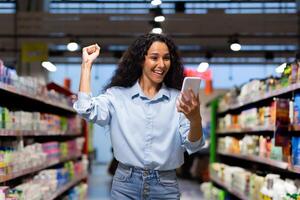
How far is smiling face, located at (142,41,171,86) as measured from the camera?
2680mm

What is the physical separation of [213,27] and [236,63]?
8.39 m

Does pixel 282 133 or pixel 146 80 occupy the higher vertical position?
pixel 146 80

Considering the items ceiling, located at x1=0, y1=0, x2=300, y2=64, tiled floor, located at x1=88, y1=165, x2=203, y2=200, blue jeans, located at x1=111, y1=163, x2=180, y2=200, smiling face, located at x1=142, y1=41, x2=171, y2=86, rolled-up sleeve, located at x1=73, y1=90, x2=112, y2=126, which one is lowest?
tiled floor, located at x1=88, y1=165, x2=203, y2=200

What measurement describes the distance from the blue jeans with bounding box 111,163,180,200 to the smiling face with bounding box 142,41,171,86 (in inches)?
17.8

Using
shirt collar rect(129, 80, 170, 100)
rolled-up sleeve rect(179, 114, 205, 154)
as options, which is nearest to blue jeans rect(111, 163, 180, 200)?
rolled-up sleeve rect(179, 114, 205, 154)

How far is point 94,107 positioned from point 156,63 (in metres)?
0.37

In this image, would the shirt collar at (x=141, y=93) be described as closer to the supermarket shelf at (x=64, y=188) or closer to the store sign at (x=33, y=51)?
the supermarket shelf at (x=64, y=188)

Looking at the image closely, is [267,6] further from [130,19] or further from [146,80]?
[146,80]

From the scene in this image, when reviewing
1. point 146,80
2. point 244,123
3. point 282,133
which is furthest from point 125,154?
point 244,123

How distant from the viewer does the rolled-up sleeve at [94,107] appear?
2576 mm

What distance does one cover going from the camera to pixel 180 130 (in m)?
2.68

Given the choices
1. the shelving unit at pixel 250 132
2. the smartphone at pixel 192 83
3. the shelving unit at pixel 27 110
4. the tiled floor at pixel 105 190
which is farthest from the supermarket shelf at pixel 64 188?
the smartphone at pixel 192 83

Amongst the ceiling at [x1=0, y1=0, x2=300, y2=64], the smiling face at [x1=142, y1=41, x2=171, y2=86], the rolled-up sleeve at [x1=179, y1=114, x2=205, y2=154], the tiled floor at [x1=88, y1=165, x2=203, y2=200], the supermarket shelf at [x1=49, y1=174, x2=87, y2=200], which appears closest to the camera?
the rolled-up sleeve at [x1=179, y1=114, x2=205, y2=154]

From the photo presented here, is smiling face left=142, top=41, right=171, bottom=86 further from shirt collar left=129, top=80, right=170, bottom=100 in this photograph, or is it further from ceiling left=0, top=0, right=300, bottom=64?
ceiling left=0, top=0, right=300, bottom=64
